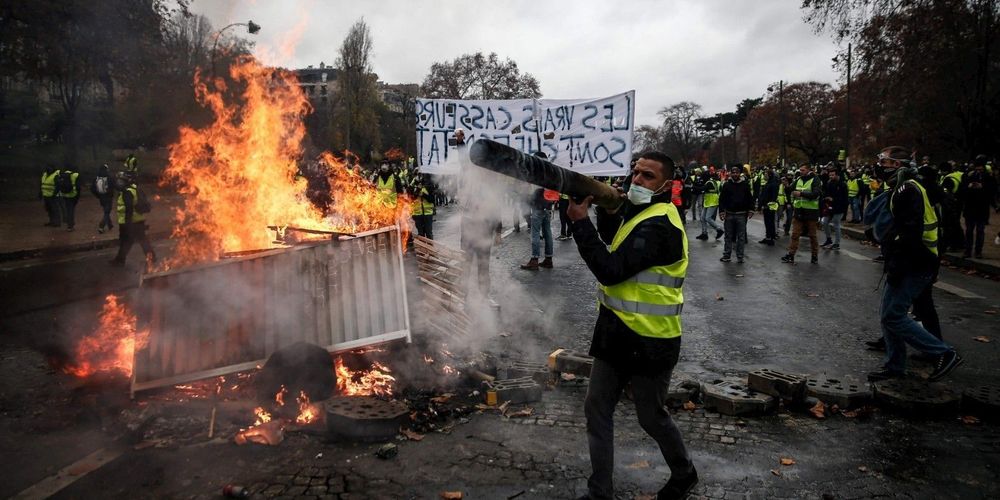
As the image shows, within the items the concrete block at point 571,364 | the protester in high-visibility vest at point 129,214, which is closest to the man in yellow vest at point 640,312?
the concrete block at point 571,364

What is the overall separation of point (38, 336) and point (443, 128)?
614cm

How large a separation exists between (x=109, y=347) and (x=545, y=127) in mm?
7209

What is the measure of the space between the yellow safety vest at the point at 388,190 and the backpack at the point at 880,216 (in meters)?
9.73

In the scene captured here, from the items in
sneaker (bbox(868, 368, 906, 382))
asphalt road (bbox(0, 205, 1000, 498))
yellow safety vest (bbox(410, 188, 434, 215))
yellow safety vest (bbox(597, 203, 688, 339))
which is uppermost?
yellow safety vest (bbox(410, 188, 434, 215))

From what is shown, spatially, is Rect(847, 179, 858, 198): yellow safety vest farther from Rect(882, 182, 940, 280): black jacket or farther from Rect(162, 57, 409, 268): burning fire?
Rect(882, 182, 940, 280): black jacket

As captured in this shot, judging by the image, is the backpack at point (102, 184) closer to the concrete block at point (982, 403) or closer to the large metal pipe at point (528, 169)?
the large metal pipe at point (528, 169)

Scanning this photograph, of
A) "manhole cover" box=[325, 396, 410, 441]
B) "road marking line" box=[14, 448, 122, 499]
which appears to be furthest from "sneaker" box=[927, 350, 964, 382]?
"road marking line" box=[14, 448, 122, 499]

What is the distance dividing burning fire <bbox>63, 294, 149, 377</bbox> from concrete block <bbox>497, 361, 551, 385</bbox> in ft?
9.79

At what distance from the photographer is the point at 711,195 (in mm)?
16094

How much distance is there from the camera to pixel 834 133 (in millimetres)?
61750

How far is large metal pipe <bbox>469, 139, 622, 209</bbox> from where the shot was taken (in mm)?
2588

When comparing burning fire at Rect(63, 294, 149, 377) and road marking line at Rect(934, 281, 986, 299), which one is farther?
road marking line at Rect(934, 281, 986, 299)

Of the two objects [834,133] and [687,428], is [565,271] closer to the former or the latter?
[687,428]

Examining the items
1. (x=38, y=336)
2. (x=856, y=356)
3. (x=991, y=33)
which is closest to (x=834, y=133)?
(x=991, y=33)
